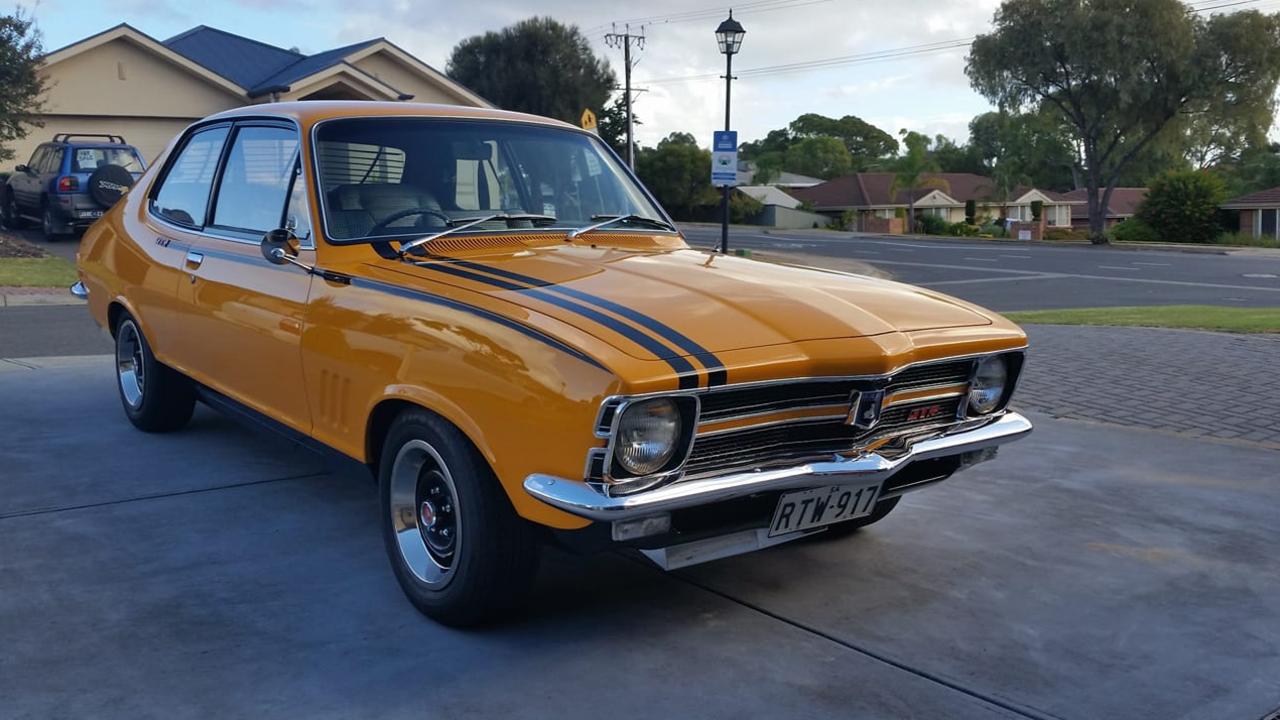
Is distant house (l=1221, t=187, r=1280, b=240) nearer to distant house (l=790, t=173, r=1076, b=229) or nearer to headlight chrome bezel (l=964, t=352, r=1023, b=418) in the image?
distant house (l=790, t=173, r=1076, b=229)

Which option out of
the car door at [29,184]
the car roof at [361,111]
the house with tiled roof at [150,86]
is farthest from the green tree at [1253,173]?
the car roof at [361,111]

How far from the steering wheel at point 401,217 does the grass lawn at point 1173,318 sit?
9.12 metres

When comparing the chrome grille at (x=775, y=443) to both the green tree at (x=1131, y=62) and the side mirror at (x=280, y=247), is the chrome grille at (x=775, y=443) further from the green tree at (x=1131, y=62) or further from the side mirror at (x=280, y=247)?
the green tree at (x=1131, y=62)

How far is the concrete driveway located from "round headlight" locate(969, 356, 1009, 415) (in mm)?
655

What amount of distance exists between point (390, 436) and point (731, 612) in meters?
1.28

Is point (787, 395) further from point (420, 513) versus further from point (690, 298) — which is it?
point (420, 513)

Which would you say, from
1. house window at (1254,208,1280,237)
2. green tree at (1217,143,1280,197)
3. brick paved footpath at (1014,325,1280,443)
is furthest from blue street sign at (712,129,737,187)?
green tree at (1217,143,1280,197)

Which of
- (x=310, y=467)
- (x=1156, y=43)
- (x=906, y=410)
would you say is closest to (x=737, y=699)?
(x=906, y=410)

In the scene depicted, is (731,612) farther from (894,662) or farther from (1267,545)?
(1267,545)

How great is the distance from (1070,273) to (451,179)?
22.9 meters

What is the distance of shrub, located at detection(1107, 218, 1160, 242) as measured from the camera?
46594mm

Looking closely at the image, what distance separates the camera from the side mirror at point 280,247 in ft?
14.1

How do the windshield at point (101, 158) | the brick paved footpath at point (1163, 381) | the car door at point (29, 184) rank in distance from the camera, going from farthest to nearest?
the car door at point (29, 184), the windshield at point (101, 158), the brick paved footpath at point (1163, 381)

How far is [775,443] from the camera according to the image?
343 cm
